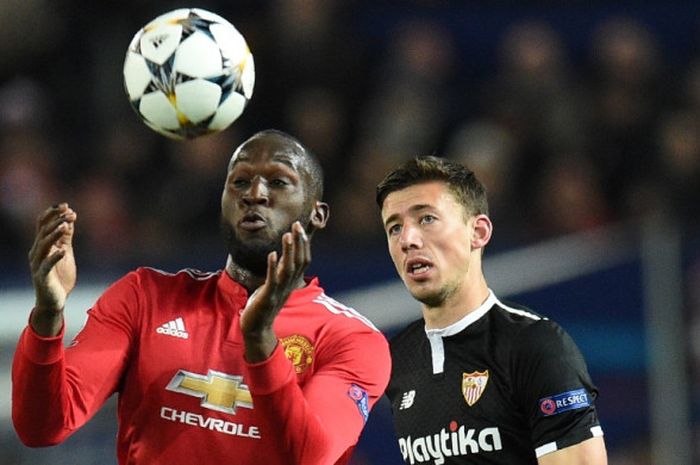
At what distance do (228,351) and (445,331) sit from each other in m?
1.23

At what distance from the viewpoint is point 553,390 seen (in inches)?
195

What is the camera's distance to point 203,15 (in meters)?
5.08

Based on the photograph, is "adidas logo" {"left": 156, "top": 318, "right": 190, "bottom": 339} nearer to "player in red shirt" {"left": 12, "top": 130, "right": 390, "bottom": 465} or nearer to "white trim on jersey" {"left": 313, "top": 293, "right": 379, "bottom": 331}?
"player in red shirt" {"left": 12, "top": 130, "right": 390, "bottom": 465}

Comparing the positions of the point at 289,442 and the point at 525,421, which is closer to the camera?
the point at 289,442

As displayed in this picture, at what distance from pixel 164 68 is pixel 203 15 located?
0.32m

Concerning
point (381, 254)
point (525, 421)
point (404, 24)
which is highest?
point (404, 24)

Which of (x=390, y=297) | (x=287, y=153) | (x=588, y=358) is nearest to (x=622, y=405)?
(x=588, y=358)

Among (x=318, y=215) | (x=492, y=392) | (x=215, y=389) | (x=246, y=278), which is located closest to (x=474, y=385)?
(x=492, y=392)

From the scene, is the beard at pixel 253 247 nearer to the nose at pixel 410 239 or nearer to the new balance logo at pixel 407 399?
the nose at pixel 410 239

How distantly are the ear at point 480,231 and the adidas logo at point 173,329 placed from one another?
1.42m

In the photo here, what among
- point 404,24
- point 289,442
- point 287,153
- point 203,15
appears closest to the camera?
point 289,442

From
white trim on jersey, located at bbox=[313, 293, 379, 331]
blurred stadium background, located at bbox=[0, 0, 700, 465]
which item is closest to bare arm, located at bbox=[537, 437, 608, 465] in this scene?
white trim on jersey, located at bbox=[313, 293, 379, 331]

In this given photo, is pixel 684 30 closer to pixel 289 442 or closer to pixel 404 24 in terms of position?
pixel 404 24

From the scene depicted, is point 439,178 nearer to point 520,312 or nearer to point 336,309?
point 520,312
